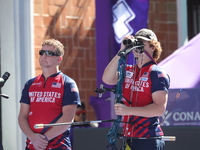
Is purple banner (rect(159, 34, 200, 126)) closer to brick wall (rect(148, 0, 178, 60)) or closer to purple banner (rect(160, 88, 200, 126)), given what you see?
purple banner (rect(160, 88, 200, 126))

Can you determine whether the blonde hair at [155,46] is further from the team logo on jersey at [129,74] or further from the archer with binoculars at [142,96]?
the team logo on jersey at [129,74]

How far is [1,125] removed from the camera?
7660 millimetres

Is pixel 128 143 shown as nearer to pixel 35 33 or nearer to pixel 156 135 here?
pixel 156 135

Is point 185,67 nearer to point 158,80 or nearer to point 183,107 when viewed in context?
point 183,107

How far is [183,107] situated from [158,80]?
2194 mm

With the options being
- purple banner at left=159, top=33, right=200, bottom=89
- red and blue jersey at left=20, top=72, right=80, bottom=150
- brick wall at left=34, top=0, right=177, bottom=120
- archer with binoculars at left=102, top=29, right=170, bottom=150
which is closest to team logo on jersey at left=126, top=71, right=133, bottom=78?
archer with binoculars at left=102, top=29, right=170, bottom=150

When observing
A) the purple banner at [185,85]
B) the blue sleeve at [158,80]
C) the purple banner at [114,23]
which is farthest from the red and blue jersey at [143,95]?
the purple banner at [114,23]

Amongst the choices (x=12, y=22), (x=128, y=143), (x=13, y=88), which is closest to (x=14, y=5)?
(x=12, y=22)

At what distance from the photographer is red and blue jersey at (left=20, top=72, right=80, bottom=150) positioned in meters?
5.15

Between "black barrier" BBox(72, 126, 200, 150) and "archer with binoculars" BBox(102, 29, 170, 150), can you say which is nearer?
"archer with binoculars" BBox(102, 29, 170, 150)

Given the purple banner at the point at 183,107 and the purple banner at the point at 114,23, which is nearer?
the purple banner at the point at 183,107

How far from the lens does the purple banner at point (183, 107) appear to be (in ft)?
20.7

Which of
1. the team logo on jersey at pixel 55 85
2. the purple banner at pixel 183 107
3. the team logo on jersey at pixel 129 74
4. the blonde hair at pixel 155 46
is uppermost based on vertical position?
the blonde hair at pixel 155 46

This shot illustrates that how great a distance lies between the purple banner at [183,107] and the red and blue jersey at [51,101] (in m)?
1.51
